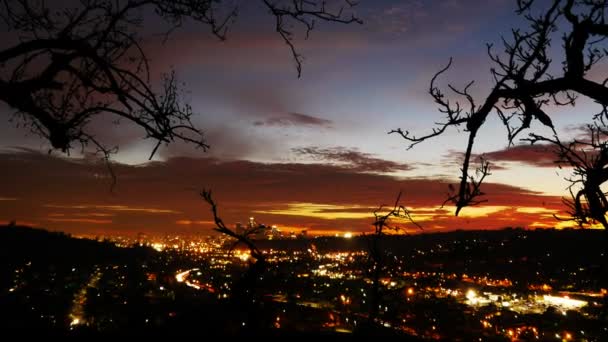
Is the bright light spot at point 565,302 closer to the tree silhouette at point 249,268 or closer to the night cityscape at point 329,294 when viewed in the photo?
the night cityscape at point 329,294

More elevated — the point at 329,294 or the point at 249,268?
the point at 249,268

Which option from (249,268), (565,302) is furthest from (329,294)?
(249,268)

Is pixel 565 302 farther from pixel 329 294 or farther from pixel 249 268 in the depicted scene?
pixel 249 268

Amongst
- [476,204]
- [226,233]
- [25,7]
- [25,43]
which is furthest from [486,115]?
[226,233]

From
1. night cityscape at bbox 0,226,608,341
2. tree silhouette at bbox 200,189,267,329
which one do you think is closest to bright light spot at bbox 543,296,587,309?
night cityscape at bbox 0,226,608,341

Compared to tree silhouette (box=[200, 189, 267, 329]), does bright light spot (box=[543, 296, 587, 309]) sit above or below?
below

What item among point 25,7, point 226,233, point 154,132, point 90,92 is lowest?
point 226,233

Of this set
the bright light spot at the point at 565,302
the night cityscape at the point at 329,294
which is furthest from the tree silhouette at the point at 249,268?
the bright light spot at the point at 565,302

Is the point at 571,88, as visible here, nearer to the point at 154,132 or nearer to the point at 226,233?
the point at 154,132

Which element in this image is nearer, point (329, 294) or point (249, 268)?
point (249, 268)

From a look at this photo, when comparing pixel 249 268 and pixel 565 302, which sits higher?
pixel 249 268

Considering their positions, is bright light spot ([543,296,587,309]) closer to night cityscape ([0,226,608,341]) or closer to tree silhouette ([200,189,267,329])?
night cityscape ([0,226,608,341])
